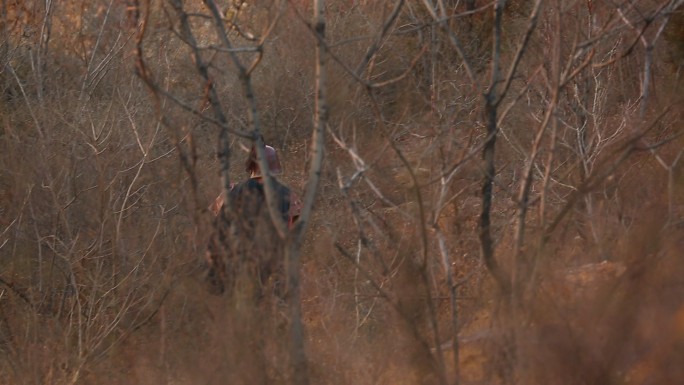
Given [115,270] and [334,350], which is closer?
[334,350]

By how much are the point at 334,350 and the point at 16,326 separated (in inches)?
101

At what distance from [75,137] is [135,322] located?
9.04 feet

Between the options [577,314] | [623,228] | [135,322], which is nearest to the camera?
[577,314]

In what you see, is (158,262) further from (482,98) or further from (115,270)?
(482,98)

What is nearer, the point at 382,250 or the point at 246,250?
the point at 246,250

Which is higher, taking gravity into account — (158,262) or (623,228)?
(623,228)

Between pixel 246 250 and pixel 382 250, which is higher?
pixel 246 250

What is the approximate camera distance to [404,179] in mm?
4734

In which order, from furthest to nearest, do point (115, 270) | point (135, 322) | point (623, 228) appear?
point (115, 270)
point (135, 322)
point (623, 228)

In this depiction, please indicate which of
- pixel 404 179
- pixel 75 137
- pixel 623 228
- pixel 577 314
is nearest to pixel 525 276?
pixel 577 314

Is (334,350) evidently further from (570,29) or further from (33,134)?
(33,134)

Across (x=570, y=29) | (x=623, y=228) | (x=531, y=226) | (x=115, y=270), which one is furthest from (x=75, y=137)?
(x=623, y=228)

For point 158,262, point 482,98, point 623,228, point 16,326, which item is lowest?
point 16,326

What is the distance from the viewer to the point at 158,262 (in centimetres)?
595
